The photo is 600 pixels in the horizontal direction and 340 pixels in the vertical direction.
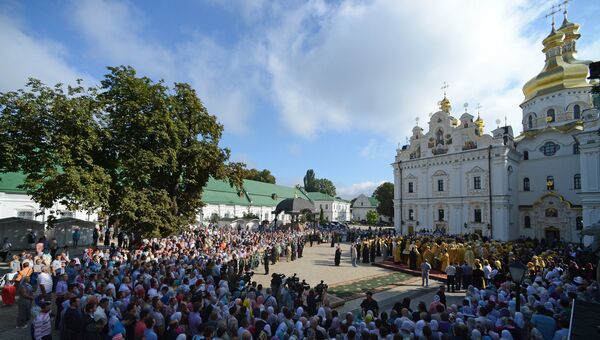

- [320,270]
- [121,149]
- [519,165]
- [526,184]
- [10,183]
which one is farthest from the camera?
[519,165]

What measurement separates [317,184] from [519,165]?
7312 cm

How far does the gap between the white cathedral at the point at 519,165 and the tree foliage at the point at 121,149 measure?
1000 inches

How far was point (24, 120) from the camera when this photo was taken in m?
12.8

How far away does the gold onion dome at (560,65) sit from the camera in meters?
32.2

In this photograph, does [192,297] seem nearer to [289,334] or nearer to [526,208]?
[289,334]

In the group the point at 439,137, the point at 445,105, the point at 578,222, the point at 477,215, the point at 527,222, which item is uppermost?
the point at 445,105

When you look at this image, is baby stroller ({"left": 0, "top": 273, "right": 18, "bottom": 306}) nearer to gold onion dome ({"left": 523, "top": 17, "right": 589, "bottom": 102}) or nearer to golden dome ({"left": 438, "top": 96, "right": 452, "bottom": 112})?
golden dome ({"left": 438, "top": 96, "right": 452, "bottom": 112})

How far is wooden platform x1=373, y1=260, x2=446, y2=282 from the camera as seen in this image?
633 inches

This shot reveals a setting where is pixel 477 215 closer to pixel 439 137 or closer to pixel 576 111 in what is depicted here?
pixel 439 137

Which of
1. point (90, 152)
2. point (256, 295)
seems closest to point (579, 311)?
point (256, 295)

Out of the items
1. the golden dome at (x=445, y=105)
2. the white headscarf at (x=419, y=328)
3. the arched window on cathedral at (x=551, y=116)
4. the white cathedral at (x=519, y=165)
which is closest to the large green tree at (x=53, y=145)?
the white headscarf at (x=419, y=328)

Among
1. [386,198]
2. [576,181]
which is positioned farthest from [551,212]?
[386,198]

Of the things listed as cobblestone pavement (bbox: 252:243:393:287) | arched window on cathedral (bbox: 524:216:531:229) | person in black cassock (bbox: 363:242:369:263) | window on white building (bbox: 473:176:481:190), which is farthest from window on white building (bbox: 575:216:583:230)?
person in black cassock (bbox: 363:242:369:263)

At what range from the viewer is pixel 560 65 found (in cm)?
3319
